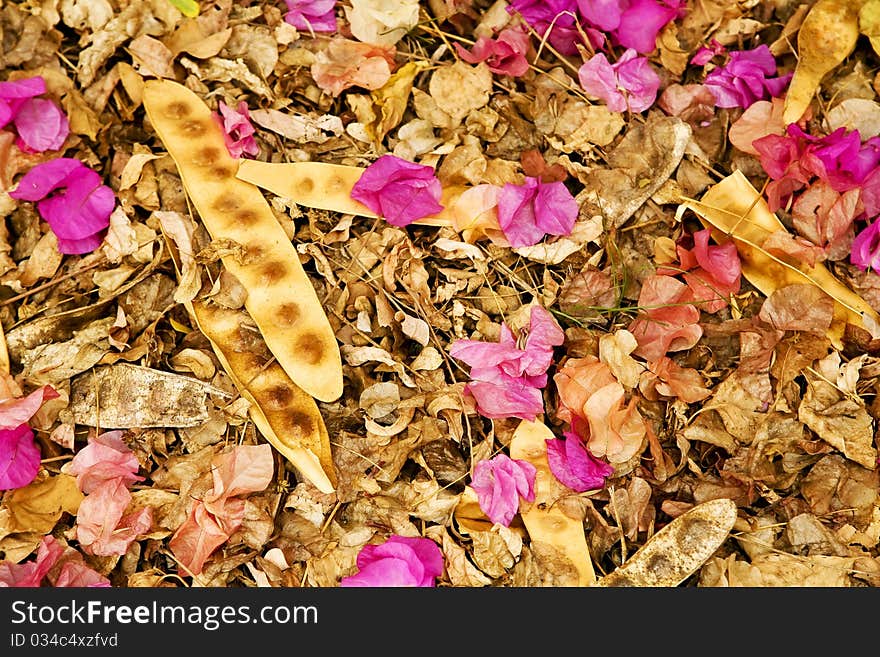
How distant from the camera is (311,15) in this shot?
4.55 feet

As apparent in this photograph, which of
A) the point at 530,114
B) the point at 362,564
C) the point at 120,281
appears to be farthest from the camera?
the point at 530,114

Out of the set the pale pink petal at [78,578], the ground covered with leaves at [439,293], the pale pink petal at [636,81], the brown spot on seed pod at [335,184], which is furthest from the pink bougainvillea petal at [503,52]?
the pale pink petal at [78,578]

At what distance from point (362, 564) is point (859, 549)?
0.62 m

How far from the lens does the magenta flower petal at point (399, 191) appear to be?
1.26 metres

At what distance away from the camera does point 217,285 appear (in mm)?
1233

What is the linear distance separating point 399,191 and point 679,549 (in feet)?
1.91

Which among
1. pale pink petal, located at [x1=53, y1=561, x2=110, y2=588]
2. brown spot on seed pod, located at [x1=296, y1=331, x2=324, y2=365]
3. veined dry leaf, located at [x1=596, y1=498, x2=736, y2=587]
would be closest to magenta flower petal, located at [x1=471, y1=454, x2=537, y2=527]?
veined dry leaf, located at [x1=596, y1=498, x2=736, y2=587]

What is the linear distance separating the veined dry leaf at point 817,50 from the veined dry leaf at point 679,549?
55 centimetres

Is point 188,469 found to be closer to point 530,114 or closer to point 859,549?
point 530,114

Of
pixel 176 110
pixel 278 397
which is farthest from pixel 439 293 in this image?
pixel 176 110

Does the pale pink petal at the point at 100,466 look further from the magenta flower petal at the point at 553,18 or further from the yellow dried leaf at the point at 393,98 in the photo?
the magenta flower petal at the point at 553,18

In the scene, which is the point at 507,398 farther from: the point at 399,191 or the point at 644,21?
the point at 644,21

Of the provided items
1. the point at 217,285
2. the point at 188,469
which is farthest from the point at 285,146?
the point at 188,469

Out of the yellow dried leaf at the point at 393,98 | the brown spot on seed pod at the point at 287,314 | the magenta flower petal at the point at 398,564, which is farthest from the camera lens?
the yellow dried leaf at the point at 393,98
